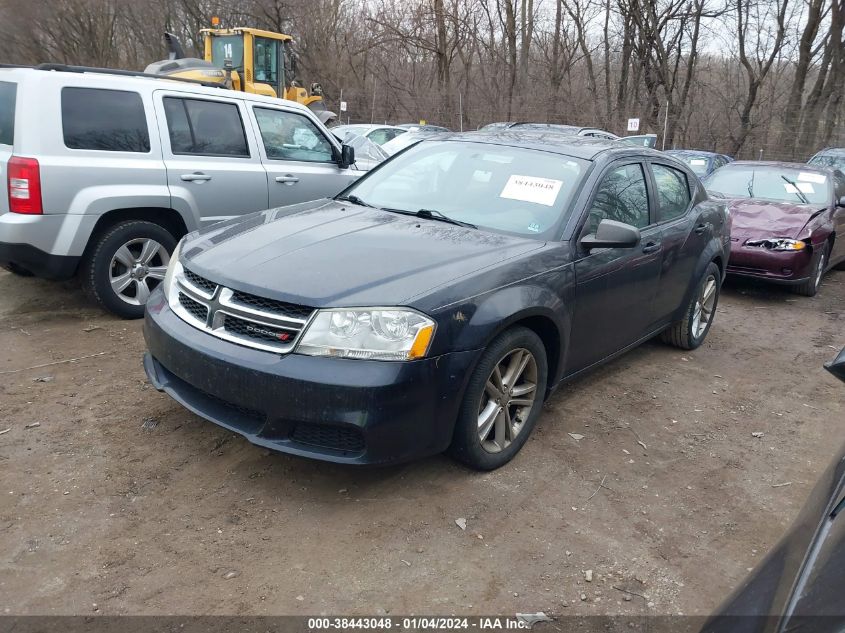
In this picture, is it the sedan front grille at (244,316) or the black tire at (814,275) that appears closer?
the sedan front grille at (244,316)

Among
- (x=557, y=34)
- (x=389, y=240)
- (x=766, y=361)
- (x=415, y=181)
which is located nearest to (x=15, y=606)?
(x=389, y=240)

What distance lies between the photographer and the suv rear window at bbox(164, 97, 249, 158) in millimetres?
5762

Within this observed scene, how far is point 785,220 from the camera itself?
7754mm

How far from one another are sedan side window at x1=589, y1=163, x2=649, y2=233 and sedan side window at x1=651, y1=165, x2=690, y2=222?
254 millimetres

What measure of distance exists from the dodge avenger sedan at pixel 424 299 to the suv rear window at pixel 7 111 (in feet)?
7.20

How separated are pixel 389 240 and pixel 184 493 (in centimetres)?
160

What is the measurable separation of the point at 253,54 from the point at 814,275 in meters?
13.7

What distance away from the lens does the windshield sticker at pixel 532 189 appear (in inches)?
156

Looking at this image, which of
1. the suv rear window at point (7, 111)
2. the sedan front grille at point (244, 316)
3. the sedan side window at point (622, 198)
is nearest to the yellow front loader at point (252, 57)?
the suv rear window at point (7, 111)

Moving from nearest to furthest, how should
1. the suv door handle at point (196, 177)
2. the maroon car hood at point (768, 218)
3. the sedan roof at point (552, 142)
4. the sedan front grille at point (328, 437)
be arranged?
1. the sedan front grille at point (328, 437)
2. the sedan roof at point (552, 142)
3. the suv door handle at point (196, 177)
4. the maroon car hood at point (768, 218)

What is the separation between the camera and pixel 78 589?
2.59 metres

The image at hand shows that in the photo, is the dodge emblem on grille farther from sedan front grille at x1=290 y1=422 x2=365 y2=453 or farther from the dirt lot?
the dirt lot

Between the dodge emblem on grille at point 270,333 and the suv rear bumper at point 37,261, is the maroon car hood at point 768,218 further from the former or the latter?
the suv rear bumper at point 37,261

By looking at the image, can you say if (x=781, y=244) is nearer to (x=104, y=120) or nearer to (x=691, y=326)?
(x=691, y=326)
